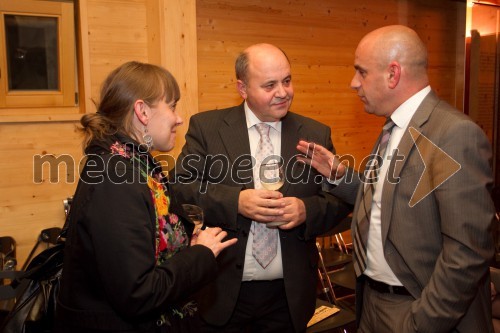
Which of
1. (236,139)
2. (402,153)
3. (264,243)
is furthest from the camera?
(236,139)

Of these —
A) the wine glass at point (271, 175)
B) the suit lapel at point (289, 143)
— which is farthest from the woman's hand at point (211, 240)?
the suit lapel at point (289, 143)

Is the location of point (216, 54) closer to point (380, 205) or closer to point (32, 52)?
point (32, 52)

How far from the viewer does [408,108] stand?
188cm

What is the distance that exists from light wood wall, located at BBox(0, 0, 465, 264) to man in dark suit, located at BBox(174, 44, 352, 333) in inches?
50.6

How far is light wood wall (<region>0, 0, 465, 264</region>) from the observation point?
11.2ft

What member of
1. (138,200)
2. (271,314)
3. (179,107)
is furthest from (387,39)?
(179,107)

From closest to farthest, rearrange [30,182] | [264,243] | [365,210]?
1. [365,210]
2. [264,243]
3. [30,182]

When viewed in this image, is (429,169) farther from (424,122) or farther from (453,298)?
(453,298)

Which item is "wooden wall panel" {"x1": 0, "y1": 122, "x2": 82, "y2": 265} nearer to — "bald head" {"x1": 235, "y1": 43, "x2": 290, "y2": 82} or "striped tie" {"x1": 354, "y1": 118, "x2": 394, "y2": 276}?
"bald head" {"x1": 235, "y1": 43, "x2": 290, "y2": 82}

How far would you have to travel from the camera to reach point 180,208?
5.17ft

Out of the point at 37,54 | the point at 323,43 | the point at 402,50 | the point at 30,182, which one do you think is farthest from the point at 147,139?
the point at 323,43

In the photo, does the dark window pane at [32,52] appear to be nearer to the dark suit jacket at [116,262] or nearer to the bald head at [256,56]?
the bald head at [256,56]

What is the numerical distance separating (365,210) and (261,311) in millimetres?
679

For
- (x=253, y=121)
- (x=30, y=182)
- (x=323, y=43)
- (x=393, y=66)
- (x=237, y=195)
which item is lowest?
(x=30, y=182)
